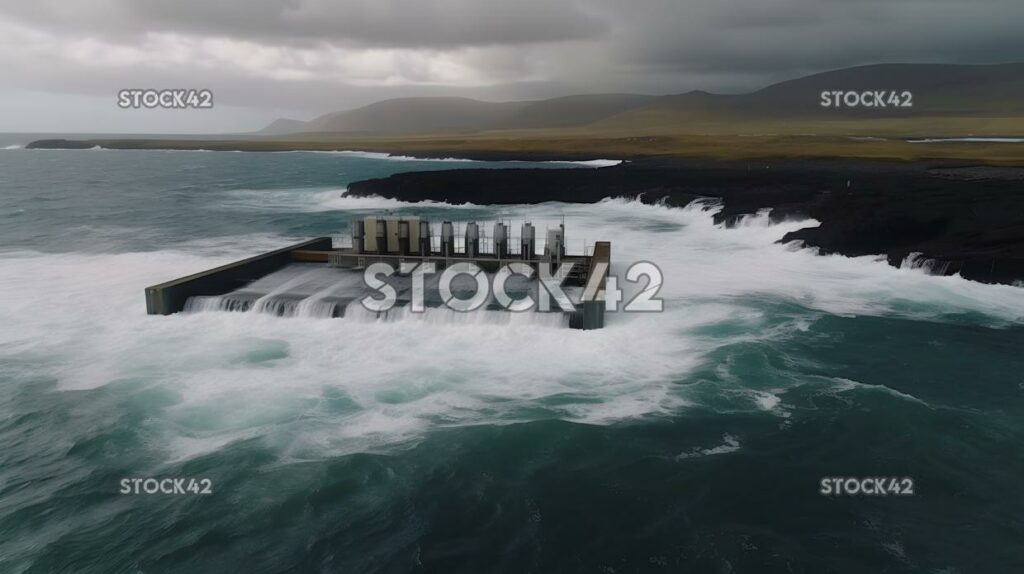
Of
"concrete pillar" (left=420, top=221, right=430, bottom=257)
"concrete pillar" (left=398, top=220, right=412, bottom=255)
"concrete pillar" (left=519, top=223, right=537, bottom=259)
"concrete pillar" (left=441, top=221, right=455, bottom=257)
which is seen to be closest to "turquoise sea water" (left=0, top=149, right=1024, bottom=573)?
"concrete pillar" (left=519, top=223, right=537, bottom=259)

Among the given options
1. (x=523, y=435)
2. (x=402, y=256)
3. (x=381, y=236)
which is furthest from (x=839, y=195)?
(x=523, y=435)

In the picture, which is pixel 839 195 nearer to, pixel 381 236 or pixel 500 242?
pixel 500 242

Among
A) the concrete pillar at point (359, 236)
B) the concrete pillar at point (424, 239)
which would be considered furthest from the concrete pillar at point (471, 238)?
the concrete pillar at point (359, 236)

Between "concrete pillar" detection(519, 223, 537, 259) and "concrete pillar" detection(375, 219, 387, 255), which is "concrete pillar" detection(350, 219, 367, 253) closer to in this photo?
"concrete pillar" detection(375, 219, 387, 255)

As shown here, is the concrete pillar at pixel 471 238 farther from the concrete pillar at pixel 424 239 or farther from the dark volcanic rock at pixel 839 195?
the dark volcanic rock at pixel 839 195

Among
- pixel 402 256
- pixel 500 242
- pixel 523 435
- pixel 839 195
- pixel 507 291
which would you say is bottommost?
pixel 523 435

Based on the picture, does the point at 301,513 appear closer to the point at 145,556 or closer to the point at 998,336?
the point at 145,556

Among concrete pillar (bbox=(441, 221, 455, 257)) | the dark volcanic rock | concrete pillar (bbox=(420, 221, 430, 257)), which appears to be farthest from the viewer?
the dark volcanic rock
